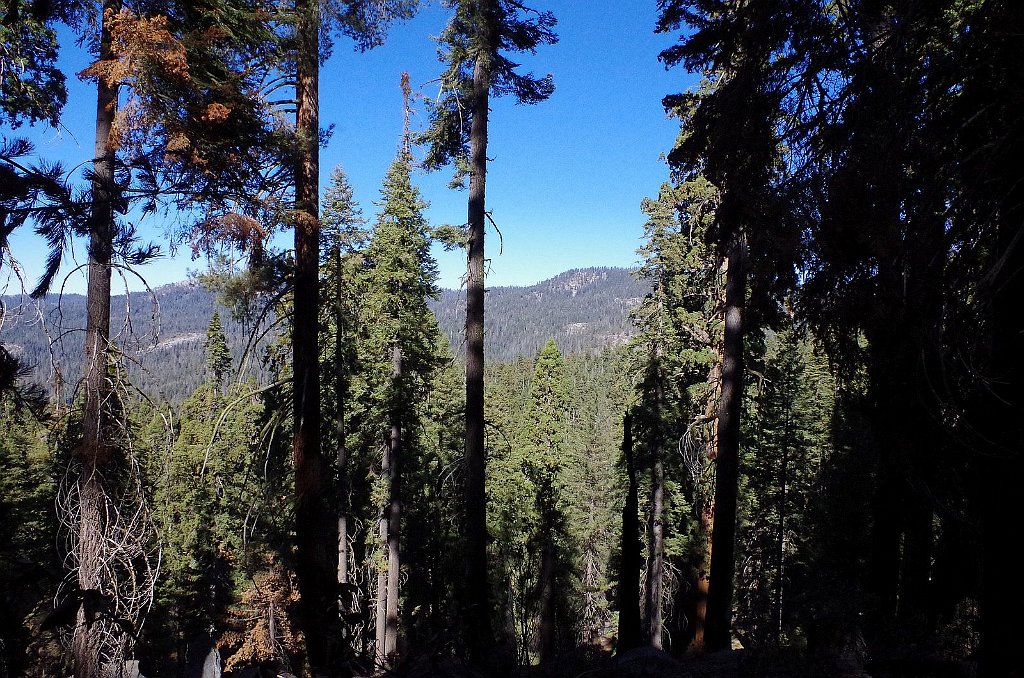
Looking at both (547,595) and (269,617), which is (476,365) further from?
(547,595)

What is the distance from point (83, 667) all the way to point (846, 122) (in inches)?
389

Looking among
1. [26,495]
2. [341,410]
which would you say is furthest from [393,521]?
[26,495]

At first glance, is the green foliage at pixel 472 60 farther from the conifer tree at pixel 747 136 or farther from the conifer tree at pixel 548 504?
the conifer tree at pixel 548 504

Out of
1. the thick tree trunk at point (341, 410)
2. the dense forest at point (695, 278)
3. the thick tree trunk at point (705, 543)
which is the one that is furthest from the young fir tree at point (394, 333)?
the thick tree trunk at point (705, 543)

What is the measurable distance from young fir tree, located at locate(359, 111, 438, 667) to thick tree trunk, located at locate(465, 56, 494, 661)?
779 centimetres

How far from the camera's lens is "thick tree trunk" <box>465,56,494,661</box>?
29.3 feet

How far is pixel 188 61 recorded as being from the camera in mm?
6555

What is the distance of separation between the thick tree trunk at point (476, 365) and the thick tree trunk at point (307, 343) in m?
2.47

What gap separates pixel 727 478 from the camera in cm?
920

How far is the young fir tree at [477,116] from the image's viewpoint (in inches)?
359

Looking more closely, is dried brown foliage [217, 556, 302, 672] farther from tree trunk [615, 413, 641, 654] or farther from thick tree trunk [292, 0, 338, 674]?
tree trunk [615, 413, 641, 654]

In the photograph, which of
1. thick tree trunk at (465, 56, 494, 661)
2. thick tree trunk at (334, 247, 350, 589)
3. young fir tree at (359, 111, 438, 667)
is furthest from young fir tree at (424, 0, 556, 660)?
young fir tree at (359, 111, 438, 667)

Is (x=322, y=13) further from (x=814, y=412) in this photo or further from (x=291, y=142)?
(x=814, y=412)

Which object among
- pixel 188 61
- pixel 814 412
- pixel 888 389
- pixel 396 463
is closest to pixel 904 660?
pixel 888 389
